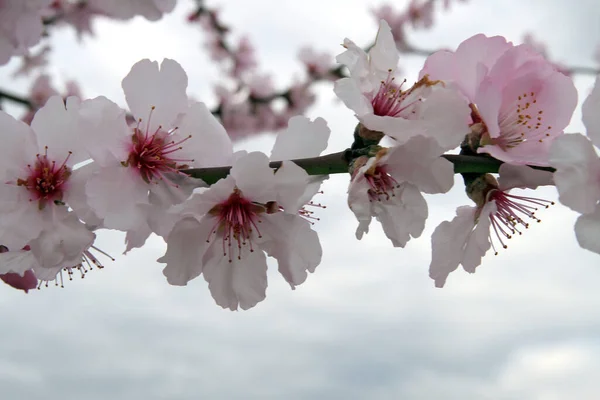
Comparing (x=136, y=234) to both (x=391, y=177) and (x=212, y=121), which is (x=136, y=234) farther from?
(x=391, y=177)

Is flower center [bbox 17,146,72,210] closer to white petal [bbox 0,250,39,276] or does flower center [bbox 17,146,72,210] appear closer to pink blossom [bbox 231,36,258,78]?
white petal [bbox 0,250,39,276]

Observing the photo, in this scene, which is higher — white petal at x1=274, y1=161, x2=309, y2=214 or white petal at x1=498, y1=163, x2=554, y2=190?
white petal at x1=274, y1=161, x2=309, y2=214

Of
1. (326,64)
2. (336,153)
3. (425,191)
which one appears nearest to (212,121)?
(336,153)

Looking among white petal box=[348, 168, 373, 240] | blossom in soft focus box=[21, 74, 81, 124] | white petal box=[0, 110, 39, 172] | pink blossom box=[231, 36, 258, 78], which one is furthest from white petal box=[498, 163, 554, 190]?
pink blossom box=[231, 36, 258, 78]

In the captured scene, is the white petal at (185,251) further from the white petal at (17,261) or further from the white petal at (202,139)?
the white petal at (17,261)

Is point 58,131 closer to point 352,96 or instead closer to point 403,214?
point 352,96

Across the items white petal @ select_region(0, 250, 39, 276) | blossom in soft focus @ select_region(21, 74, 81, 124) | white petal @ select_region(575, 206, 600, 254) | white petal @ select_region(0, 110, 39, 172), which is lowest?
white petal @ select_region(575, 206, 600, 254)
